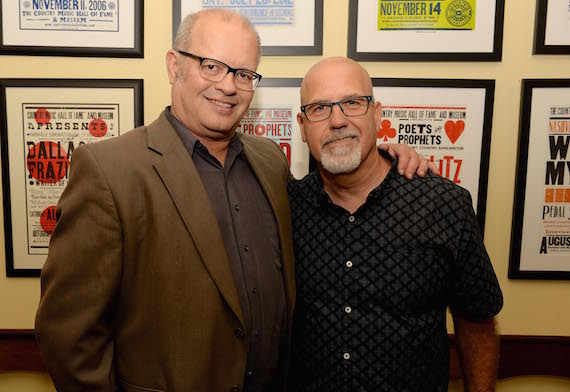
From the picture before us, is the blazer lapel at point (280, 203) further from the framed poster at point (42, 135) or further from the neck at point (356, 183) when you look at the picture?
the framed poster at point (42, 135)

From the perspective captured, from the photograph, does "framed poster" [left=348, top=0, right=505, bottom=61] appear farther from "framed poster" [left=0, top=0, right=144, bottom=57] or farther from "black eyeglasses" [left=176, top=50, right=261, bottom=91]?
"framed poster" [left=0, top=0, right=144, bottom=57]

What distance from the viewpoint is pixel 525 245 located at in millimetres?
1964

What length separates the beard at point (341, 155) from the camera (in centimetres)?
140

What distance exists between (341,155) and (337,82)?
26cm

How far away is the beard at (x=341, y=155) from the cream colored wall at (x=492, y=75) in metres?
0.61

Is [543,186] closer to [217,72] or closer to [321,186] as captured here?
[321,186]

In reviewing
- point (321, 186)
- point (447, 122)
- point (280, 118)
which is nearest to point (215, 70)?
point (321, 186)

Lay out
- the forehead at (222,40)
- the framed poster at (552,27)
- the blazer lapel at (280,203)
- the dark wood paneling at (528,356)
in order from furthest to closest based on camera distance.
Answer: the dark wood paneling at (528,356) < the framed poster at (552,27) < the blazer lapel at (280,203) < the forehead at (222,40)

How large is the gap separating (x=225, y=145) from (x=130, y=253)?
1.60ft

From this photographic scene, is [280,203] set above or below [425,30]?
below

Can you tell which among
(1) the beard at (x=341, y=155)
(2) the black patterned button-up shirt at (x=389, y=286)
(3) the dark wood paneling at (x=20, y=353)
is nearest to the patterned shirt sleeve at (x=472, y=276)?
(2) the black patterned button-up shirt at (x=389, y=286)

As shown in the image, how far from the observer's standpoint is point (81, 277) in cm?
112

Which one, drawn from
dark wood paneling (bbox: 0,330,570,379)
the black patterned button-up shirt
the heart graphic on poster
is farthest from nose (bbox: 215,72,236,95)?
dark wood paneling (bbox: 0,330,570,379)

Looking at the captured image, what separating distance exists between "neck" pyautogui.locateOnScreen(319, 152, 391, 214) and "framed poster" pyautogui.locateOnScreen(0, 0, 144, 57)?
3.62 ft
